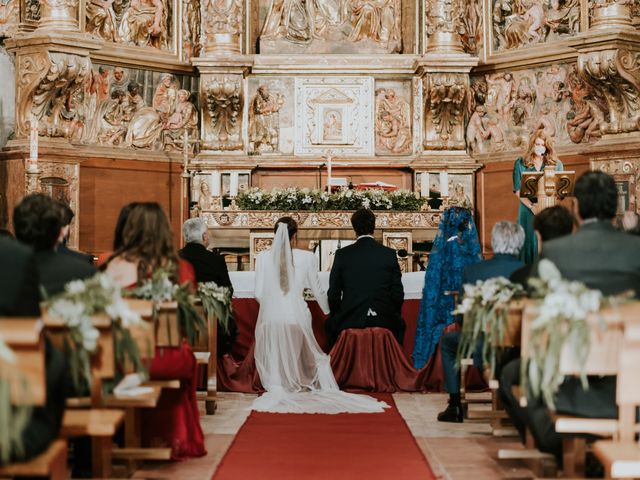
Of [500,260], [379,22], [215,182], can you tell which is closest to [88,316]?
[500,260]

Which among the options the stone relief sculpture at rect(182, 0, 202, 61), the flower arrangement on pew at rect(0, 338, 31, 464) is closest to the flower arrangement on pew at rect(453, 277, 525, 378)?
the flower arrangement on pew at rect(0, 338, 31, 464)

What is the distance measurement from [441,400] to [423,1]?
7478 mm

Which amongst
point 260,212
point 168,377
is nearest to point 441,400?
point 168,377

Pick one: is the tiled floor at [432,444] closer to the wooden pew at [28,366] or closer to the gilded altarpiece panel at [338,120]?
the wooden pew at [28,366]

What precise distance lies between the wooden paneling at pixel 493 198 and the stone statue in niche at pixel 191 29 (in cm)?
440

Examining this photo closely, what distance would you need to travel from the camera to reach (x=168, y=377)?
257 inches

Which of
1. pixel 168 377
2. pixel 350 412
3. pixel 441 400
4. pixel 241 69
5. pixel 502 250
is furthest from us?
pixel 241 69

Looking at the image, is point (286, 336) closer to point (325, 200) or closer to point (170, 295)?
point (170, 295)

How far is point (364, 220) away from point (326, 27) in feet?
20.2

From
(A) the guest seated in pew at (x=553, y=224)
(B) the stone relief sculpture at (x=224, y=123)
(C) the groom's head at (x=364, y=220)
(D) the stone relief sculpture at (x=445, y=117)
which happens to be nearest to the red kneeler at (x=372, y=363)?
(C) the groom's head at (x=364, y=220)

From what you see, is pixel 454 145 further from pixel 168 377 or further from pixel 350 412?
pixel 168 377

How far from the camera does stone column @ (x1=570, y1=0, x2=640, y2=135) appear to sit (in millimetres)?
13352

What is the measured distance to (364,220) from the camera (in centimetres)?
1013

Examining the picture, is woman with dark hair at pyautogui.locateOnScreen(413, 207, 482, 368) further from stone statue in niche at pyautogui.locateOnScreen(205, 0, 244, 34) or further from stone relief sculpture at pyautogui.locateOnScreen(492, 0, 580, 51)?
stone statue in niche at pyautogui.locateOnScreen(205, 0, 244, 34)
